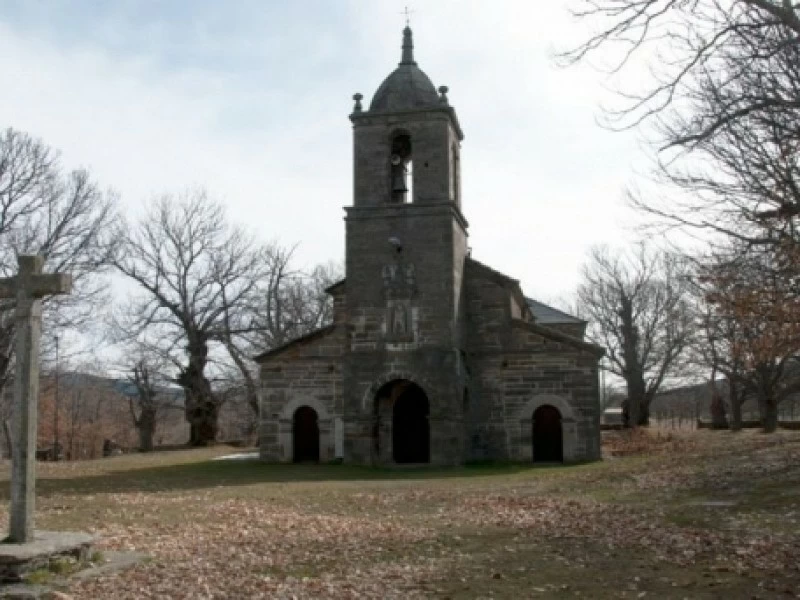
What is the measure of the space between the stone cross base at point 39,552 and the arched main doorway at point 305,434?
17.3 m

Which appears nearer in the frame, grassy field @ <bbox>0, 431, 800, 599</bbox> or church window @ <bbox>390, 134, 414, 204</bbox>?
grassy field @ <bbox>0, 431, 800, 599</bbox>

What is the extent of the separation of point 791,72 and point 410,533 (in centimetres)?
766

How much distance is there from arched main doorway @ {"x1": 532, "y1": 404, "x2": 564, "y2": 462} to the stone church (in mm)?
32

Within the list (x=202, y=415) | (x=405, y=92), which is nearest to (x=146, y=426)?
(x=202, y=415)

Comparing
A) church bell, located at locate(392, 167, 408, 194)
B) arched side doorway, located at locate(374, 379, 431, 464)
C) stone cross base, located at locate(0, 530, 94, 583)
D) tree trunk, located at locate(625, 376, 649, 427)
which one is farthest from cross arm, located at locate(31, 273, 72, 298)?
tree trunk, located at locate(625, 376, 649, 427)

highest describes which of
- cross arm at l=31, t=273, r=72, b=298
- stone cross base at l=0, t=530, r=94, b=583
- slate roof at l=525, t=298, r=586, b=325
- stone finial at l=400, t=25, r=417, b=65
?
stone finial at l=400, t=25, r=417, b=65

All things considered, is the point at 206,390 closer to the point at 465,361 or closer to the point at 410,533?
the point at 465,361

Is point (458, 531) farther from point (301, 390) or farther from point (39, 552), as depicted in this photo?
point (301, 390)

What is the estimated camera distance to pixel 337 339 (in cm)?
2609

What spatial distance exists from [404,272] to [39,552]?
17.1 meters

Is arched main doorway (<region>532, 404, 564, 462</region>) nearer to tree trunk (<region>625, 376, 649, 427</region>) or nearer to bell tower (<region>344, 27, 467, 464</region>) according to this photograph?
bell tower (<region>344, 27, 467, 464</region>)

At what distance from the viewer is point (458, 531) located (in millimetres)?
11133

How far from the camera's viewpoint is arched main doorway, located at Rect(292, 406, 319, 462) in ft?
85.6

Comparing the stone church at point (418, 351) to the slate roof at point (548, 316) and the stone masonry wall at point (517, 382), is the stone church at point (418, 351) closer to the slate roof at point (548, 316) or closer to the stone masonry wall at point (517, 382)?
the stone masonry wall at point (517, 382)
